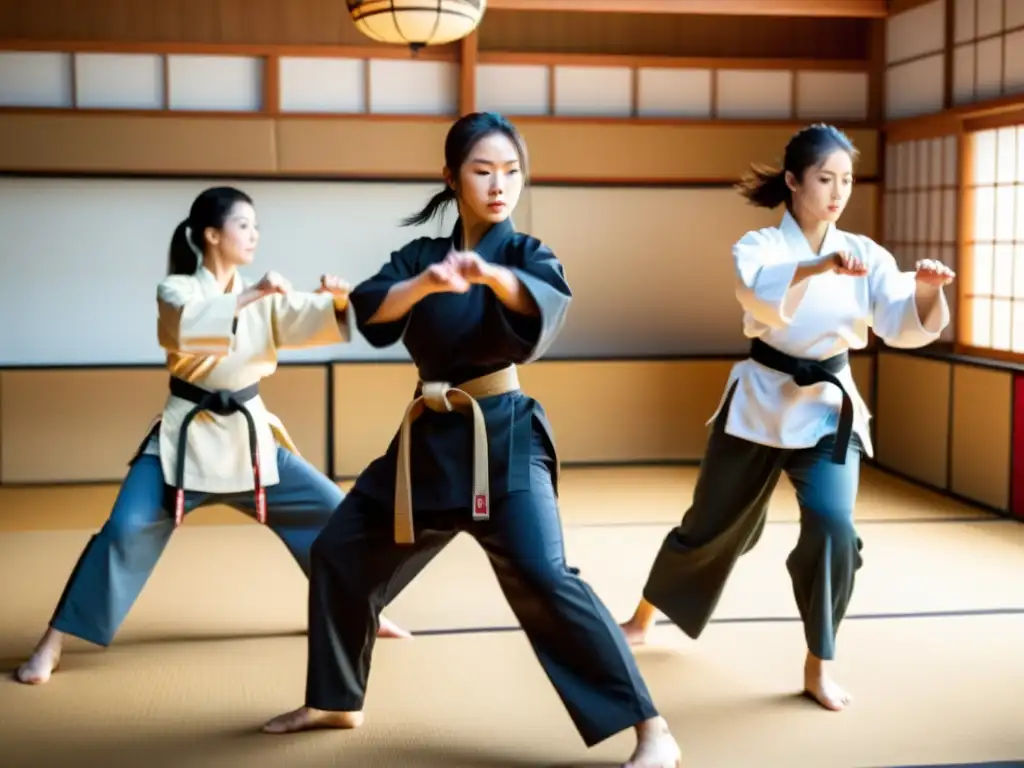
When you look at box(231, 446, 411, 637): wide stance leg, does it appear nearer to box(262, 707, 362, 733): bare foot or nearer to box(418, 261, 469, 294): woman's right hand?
box(262, 707, 362, 733): bare foot

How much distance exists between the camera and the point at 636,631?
3660mm

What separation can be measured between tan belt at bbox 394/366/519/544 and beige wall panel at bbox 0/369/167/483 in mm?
3661

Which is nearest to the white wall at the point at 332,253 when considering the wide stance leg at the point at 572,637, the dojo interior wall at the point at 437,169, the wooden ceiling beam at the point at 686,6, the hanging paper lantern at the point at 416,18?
the dojo interior wall at the point at 437,169

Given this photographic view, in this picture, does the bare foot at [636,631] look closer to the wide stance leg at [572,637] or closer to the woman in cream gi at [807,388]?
the woman in cream gi at [807,388]

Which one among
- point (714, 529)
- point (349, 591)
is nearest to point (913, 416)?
point (714, 529)

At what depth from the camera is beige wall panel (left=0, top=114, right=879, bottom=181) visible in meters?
6.05

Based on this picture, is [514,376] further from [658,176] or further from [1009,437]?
[658,176]

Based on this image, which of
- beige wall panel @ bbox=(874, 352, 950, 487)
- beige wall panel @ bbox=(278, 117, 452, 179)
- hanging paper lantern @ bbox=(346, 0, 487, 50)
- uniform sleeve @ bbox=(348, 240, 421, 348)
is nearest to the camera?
uniform sleeve @ bbox=(348, 240, 421, 348)

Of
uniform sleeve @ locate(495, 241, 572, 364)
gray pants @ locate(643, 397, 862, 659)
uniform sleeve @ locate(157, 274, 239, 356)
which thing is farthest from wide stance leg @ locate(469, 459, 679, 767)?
uniform sleeve @ locate(157, 274, 239, 356)

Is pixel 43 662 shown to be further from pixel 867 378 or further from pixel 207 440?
pixel 867 378

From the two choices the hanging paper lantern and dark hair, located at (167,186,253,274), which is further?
the hanging paper lantern

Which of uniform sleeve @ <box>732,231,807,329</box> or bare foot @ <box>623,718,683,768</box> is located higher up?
uniform sleeve @ <box>732,231,807,329</box>

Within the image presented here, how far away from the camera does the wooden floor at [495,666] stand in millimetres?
2818

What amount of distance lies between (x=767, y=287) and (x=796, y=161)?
0.38 metres
